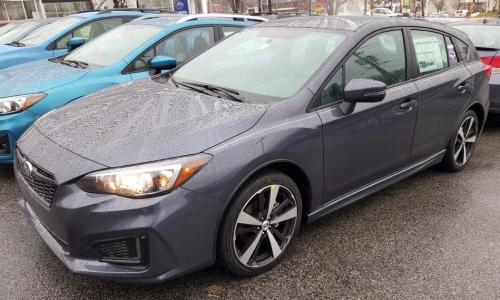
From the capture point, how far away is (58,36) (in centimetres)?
700

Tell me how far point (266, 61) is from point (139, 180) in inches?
60.7

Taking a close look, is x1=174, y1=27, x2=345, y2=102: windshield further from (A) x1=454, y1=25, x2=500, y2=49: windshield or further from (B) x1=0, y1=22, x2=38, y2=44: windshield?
(B) x1=0, y1=22, x2=38, y2=44: windshield

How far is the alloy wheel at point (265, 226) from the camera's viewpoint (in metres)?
2.67

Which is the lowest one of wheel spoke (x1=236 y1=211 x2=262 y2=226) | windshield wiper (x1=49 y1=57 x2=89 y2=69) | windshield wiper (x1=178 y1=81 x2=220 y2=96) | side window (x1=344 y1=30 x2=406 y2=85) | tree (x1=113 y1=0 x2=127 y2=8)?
wheel spoke (x1=236 y1=211 x2=262 y2=226)

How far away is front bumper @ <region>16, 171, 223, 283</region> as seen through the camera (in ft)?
7.29

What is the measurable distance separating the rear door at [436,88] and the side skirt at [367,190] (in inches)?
3.0

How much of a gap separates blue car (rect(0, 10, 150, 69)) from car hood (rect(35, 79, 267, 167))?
3776 millimetres

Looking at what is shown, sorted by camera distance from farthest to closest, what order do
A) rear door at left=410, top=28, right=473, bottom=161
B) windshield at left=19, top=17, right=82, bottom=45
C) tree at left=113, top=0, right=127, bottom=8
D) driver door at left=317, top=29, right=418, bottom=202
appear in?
tree at left=113, top=0, right=127, bottom=8 < windshield at left=19, top=17, right=82, bottom=45 < rear door at left=410, top=28, right=473, bottom=161 < driver door at left=317, top=29, right=418, bottom=202

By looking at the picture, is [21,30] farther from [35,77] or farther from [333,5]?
[333,5]

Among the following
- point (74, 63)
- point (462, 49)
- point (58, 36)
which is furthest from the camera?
point (58, 36)

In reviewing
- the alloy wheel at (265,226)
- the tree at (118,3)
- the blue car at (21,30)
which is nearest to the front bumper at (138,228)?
the alloy wheel at (265,226)

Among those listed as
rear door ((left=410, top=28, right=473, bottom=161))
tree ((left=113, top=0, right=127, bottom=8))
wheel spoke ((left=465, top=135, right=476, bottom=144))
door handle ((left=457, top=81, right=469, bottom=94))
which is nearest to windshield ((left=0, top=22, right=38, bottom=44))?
rear door ((left=410, top=28, right=473, bottom=161))

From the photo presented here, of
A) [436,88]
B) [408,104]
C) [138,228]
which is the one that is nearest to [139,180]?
[138,228]

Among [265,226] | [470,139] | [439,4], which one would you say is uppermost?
[265,226]
